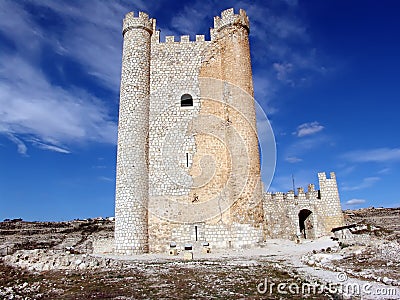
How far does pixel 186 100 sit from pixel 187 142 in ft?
10.3

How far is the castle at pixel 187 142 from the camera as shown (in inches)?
695

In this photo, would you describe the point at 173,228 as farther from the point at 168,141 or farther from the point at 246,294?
the point at 246,294

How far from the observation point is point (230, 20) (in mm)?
20422

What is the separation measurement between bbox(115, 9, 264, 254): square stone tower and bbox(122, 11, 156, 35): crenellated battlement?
0.21 ft

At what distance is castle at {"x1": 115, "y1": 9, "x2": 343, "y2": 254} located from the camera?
17.7 metres

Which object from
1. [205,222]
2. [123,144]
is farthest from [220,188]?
[123,144]

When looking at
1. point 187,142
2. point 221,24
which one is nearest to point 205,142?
point 187,142

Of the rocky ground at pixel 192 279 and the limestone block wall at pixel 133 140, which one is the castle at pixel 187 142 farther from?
the rocky ground at pixel 192 279

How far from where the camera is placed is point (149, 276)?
8680 millimetres

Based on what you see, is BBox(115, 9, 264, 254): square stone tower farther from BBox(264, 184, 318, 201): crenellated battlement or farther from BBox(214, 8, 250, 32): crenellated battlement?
BBox(264, 184, 318, 201): crenellated battlement

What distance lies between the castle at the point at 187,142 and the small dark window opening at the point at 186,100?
4 centimetres

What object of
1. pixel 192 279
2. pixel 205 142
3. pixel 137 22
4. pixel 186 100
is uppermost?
pixel 137 22

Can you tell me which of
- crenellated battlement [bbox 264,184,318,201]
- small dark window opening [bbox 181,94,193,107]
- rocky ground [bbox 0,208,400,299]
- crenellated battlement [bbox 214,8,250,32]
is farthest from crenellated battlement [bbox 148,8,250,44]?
rocky ground [bbox 0,208,400,299]

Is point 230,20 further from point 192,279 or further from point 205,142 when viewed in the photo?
point 192,279
